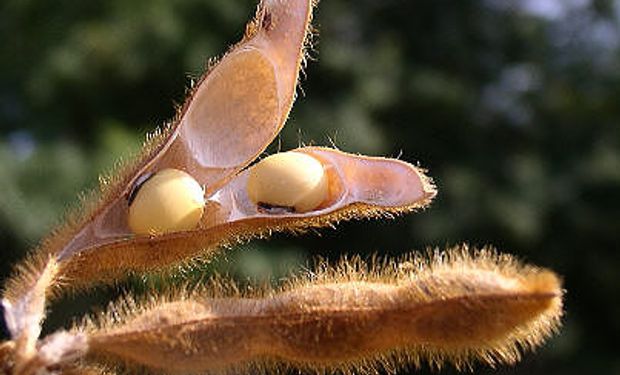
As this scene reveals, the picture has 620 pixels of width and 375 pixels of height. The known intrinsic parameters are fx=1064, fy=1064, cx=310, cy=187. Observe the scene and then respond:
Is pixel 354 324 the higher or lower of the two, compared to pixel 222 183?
lower

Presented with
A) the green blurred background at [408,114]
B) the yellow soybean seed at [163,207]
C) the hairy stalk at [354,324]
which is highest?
the green blurred background at [408,114]

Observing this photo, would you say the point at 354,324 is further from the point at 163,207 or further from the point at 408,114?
the point at 408,114

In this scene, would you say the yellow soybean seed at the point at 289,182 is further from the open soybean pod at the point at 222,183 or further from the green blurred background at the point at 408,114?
the green blurred background at the point at 408,114

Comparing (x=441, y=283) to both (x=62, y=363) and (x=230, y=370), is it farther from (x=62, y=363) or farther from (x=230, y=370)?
(x=62, y=363)

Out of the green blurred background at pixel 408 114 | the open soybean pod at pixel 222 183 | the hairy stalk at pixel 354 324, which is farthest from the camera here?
the green blurred background at pixel 408 114

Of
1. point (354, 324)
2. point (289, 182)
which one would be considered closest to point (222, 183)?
point (289, 182)

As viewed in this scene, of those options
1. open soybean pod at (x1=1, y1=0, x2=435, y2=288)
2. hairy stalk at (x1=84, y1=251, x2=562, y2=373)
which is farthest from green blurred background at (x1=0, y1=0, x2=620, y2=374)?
hairy stalk at (x1=84, y1=251, x2=562, y2=373)

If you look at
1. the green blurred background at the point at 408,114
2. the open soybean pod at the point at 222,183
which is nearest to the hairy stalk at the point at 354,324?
the open soybean pod at the point at 222,183
